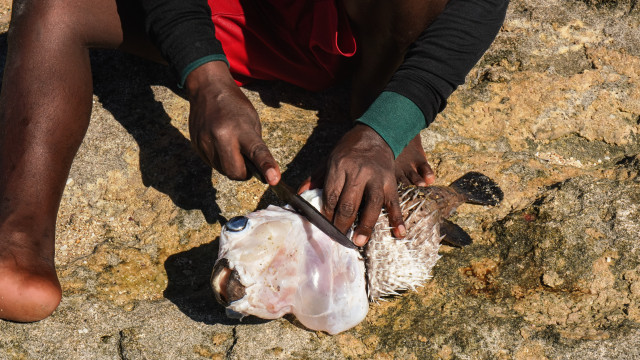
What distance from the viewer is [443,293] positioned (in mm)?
2250

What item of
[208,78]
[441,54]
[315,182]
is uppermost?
[441,54]

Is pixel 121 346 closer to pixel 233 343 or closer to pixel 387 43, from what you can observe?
pixel 233 343

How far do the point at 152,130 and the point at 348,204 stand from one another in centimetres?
127

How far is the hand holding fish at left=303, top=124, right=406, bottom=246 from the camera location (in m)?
2.09

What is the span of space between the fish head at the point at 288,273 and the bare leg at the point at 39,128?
2.14ft

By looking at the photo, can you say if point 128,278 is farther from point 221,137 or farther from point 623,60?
point 623,60

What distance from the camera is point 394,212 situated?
2.16 meters

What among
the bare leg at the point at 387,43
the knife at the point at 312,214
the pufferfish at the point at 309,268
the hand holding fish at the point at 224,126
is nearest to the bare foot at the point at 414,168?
the bare leg at the point at 387,43

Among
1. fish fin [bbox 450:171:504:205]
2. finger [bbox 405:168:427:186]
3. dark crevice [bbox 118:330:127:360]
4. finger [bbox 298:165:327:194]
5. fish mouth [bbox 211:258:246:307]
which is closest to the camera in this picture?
fish mouth [bbox 211:258:246:307]

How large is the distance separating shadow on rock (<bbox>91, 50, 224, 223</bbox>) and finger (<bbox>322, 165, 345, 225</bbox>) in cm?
65

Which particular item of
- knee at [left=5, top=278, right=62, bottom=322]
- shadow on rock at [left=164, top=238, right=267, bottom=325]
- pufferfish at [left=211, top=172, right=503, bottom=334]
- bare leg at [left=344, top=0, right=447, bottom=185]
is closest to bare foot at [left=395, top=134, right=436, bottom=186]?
bare leg at [left=344, top=0, right=447, bottom=185]

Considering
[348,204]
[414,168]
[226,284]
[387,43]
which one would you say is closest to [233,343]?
[226,284]

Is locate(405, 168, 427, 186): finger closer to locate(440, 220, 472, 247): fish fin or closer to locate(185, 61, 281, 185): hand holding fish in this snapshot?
locate(440, 220, 472, 247): fish fin

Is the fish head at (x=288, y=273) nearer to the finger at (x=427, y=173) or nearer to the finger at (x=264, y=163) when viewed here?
the finger at (x=264, y=163)
